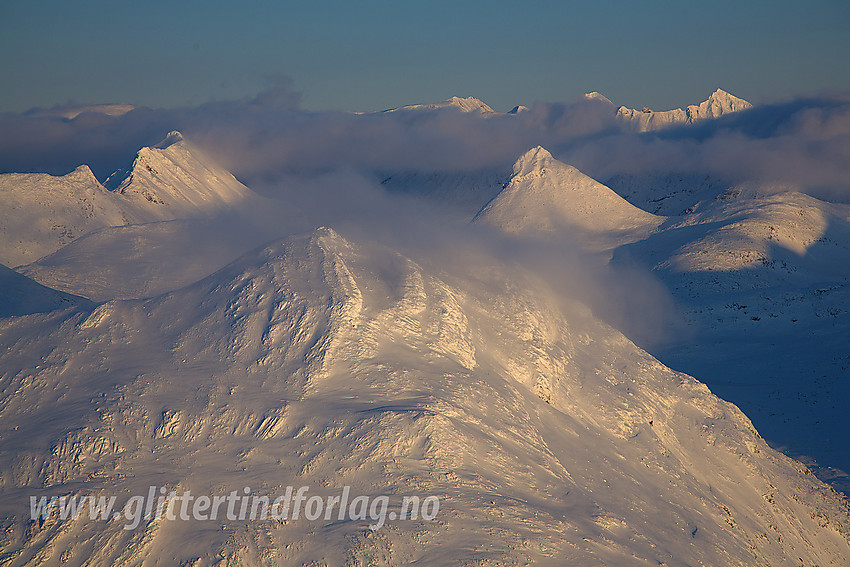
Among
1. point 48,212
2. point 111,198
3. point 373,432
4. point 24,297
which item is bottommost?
point 111,198

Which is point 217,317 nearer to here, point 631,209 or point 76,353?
point 76,353

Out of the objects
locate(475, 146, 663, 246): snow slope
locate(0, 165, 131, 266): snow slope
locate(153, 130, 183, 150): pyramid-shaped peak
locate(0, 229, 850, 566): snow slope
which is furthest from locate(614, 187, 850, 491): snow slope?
locate(153, 130, 183, 150): pyramid-shaped peak

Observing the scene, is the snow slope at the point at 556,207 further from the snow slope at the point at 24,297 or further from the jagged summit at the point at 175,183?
the snow slope at the point at 24,297

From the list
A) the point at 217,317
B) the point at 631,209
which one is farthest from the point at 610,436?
the point at 631,209

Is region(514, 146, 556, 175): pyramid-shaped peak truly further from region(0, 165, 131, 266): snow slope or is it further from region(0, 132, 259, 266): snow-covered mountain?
region(0, 165, 131, 266): snow slope

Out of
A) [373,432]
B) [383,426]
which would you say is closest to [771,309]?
[383,426]

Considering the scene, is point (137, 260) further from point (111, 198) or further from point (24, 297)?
point (111, 198)

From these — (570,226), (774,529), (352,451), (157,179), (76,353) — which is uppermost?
(352,451)

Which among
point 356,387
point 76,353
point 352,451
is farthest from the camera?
point 76,353
